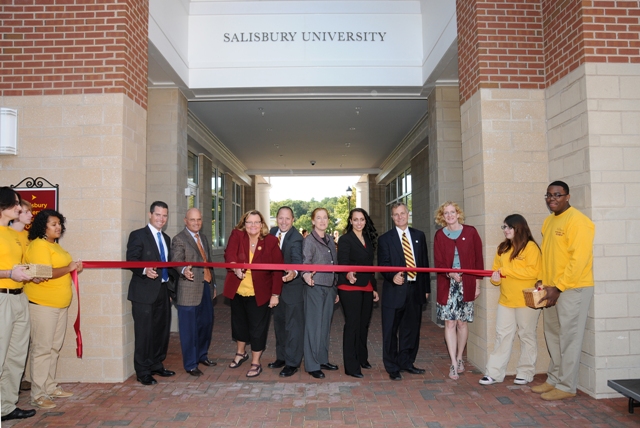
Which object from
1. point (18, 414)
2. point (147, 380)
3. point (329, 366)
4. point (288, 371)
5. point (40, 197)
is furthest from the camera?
point (329, 366)

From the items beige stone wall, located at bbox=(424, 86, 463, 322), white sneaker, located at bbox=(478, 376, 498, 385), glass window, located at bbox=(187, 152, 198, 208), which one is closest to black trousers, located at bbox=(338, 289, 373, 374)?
white sneaker, located at bbox=(478, 376, 498, 385)

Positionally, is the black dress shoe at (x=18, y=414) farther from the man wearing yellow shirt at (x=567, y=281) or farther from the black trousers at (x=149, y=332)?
the man wearing yellow shirt at (x=567, y=281)

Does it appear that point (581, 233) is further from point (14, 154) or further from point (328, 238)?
point (14, 154)

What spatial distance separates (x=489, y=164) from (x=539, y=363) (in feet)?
7.30

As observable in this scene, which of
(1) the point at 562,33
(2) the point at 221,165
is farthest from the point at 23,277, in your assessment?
(2) the point at 221,165

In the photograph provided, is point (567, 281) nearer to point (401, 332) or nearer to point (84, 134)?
point (401, 332)

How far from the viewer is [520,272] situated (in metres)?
5.01

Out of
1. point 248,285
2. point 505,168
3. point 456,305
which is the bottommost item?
point 456,305

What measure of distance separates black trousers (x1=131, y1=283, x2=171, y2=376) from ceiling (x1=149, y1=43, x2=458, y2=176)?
3.63 metres

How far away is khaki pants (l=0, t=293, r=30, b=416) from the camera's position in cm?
416

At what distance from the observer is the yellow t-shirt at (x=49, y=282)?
4.51 meters

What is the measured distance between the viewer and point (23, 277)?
13.2 feet

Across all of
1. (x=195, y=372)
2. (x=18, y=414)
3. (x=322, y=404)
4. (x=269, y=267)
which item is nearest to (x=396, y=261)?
(x=269, y=267)

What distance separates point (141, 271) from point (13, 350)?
4.51 ft
